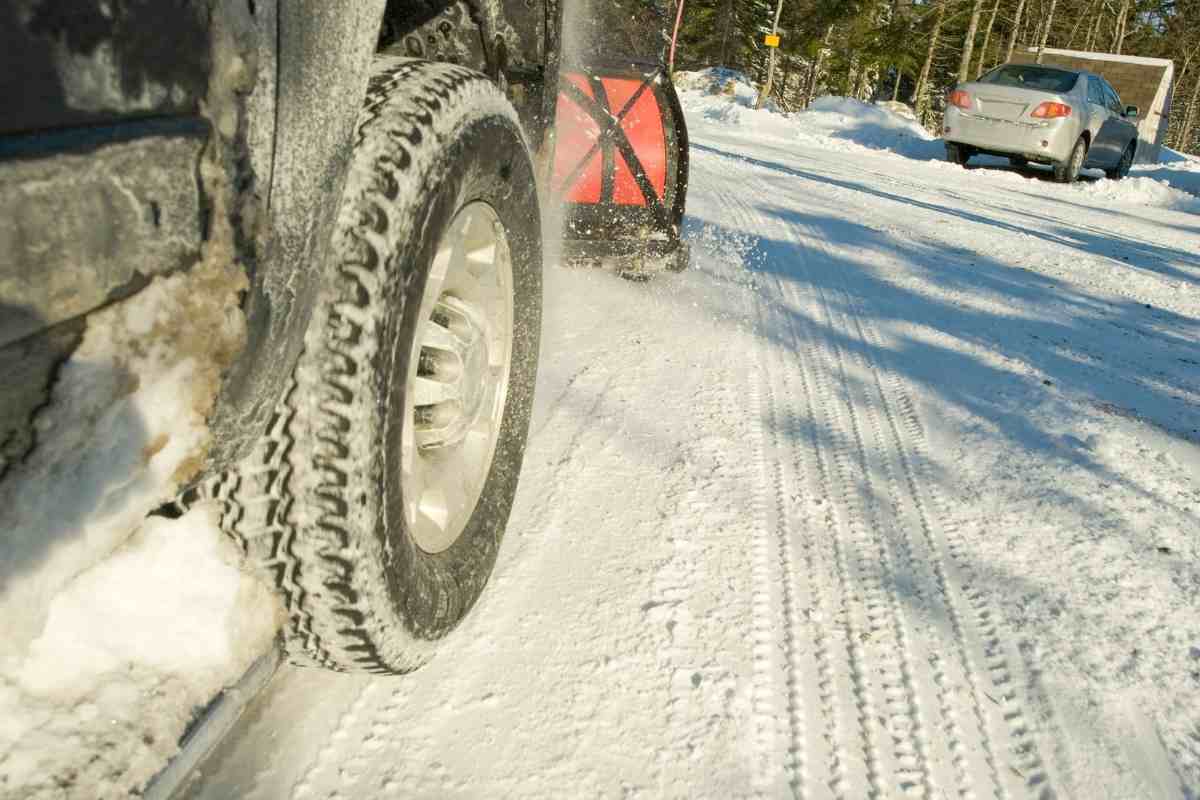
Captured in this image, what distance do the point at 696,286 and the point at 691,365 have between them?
125 cm

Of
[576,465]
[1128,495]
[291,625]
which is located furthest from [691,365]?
[291,625]

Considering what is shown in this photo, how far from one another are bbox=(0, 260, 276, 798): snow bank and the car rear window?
13243mm

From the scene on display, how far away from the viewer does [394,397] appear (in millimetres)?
1175

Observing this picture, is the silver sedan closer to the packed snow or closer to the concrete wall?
the packed snow

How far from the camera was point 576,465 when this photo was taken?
2.49 meters

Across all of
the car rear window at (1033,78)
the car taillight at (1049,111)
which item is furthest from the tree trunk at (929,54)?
the car taillight at (1049,111)

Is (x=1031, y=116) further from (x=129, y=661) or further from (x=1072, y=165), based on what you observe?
(x=129, y=661)

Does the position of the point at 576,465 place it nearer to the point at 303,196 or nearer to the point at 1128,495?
the point at 303,196

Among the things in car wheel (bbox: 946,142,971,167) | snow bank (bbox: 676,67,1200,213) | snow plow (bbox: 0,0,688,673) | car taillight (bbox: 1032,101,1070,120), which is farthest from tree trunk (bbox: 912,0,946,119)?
snow plow (bbox: 0,0,688,673)

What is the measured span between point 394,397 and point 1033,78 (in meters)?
13.6

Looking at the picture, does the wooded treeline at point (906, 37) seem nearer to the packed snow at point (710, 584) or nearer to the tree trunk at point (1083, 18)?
the tree trunk at point (1083, 18)

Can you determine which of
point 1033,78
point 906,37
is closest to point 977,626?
point 1033,78

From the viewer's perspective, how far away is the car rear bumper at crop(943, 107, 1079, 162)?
1138cm

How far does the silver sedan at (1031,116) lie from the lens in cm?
1136
